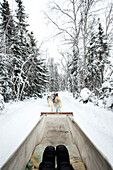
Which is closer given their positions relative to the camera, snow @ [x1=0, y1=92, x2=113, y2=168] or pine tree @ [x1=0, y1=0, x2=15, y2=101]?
snow @ [x1=0, y1=92, x2=113, y2=168]

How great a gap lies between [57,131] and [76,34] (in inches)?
361

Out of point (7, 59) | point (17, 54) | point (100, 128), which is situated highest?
point (17, 54)

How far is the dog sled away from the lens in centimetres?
101

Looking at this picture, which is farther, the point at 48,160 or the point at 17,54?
the point at 17,54

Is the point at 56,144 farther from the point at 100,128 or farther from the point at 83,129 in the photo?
the point at 100,128

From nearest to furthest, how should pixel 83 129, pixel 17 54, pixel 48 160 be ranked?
1. pixel 48 160
2. pixel 83 129
3. pixel 17 54

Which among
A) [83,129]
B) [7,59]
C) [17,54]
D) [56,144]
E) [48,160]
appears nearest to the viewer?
[48,160]

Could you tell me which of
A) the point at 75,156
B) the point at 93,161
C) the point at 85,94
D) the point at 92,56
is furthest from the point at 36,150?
the point at 92,56

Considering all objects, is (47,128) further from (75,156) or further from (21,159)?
(21,159)

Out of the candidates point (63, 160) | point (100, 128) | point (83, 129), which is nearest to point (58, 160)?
point (63, 160)

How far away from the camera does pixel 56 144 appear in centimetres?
201

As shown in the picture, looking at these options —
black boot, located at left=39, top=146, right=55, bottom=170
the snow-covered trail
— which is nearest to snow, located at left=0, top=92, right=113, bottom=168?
the snow-covered trail

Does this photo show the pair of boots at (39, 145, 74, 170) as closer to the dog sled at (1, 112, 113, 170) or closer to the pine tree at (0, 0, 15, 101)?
the dog sled at (1, 112, 113, 170)

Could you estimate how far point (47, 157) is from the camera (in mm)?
1338
